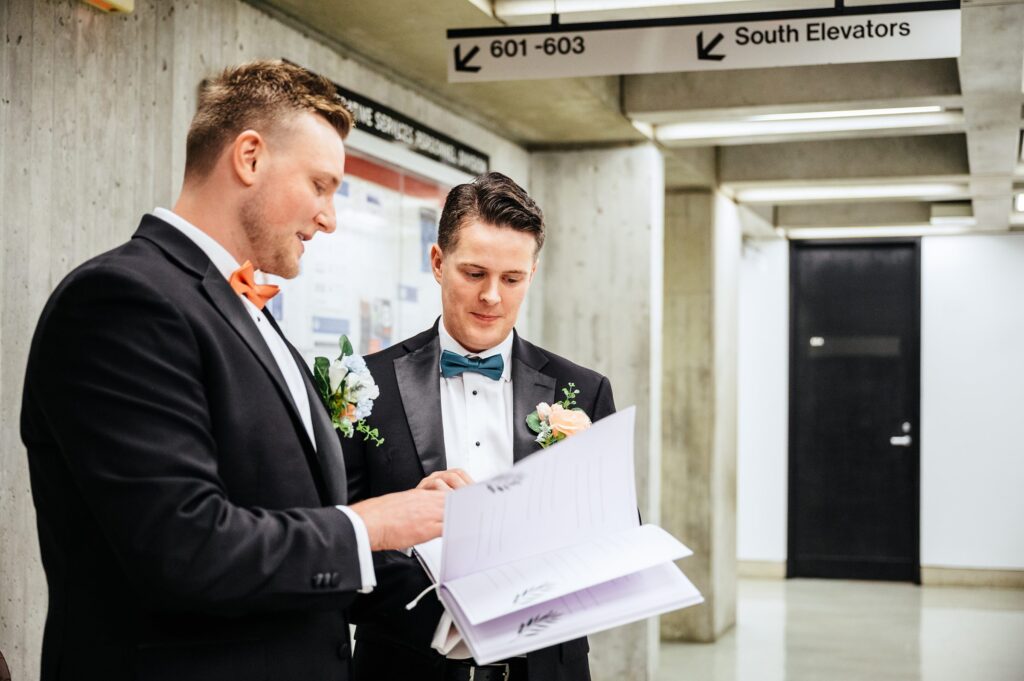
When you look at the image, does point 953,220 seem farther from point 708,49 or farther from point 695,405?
point 708,49

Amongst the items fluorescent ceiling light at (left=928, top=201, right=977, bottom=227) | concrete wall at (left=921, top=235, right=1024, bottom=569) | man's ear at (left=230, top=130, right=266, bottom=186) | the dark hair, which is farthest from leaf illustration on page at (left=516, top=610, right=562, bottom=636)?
concrete wall at (left=921, top=235, right=1024, bottom=569)

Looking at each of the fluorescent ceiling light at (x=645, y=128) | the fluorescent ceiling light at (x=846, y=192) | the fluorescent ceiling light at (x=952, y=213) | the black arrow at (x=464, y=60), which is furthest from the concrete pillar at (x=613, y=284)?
the fluorescent ceiling light at (x=952, y=213)

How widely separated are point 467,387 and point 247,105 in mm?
850

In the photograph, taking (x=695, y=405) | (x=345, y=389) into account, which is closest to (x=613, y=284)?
(x=695, y=405)

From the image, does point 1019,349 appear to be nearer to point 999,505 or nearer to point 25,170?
point 999,505

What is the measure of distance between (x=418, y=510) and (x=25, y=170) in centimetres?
236

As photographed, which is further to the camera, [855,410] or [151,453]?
[855,410]

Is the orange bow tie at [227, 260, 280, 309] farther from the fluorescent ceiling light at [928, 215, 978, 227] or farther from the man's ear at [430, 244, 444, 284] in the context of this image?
the fluorescent ceiling light at [928, 215, 978, 227]

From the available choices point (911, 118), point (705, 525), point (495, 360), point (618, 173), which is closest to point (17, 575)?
point (495, 360)

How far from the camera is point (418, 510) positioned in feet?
5.27

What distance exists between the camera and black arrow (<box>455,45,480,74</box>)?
174 inches

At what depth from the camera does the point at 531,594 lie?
160 centimetres

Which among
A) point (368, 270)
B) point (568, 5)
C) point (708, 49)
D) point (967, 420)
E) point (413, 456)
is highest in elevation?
point (568, 5)

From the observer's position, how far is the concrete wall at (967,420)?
36.7ft
